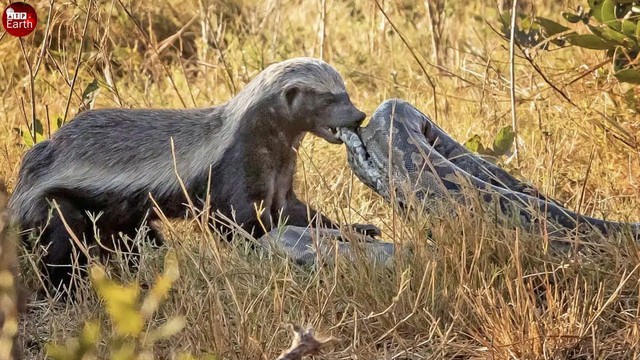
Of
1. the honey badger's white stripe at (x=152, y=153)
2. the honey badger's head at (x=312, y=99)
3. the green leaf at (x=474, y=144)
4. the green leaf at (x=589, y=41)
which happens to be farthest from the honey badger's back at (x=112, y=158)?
the green leaf at (x=589, y=41)

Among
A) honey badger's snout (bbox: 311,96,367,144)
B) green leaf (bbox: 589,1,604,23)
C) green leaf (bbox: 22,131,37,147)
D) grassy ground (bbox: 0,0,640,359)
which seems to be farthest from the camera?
green leaf (bbox: 22,131,37,147)

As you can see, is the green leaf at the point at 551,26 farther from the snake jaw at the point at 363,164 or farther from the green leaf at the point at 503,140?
the snake jaw at the point at 363,164

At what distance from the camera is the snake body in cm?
413

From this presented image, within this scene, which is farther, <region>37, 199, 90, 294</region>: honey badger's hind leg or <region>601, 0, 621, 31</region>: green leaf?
<region>601, 0, 621, 31</region>: green leaf

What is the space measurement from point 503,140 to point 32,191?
2.26m

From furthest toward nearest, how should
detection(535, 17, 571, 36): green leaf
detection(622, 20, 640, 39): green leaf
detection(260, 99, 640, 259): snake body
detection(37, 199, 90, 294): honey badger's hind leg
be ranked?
detection(535, 17, 571, 36): green leaf, detection(622, 20, 640, 39): green leaf, detection(37, 199, 90, 294): honey badger's hind leg, detection(260, 99, 640, 259): snake body

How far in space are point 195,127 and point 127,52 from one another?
3.13m

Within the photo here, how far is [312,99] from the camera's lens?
515cm

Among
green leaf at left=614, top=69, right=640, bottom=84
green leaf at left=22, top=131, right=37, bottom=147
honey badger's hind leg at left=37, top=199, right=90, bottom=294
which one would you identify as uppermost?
green leaf at left=614, top=69, right=640, bottom=84

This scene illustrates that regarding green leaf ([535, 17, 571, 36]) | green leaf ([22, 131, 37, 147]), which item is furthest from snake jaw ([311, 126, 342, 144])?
green leaf ([22, 131, 37, 147])

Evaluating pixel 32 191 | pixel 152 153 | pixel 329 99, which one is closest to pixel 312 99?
pixel 329 99

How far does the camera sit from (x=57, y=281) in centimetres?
477

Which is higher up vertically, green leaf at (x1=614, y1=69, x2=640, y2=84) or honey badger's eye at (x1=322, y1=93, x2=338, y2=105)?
green leaf at (x1=614, y1=69, x2=640, y2=84)

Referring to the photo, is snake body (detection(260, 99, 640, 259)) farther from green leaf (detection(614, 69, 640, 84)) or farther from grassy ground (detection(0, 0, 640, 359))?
green leaf (detection(614, 69, 640, 84))
